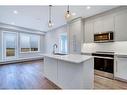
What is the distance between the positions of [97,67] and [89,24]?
2101mm

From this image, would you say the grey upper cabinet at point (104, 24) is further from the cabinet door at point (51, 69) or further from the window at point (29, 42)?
the window at point (29, 42)

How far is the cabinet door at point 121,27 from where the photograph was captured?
3.96 metres

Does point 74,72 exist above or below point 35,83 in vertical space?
above

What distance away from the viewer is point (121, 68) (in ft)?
12.9

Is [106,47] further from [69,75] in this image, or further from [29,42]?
[29,42]

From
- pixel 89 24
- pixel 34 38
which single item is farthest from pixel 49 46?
pixel 89 24

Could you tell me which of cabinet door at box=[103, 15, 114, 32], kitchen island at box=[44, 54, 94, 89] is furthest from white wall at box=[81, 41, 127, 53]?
kitchen island at box=[44, 54, 94, 89]

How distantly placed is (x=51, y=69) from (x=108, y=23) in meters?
2.91

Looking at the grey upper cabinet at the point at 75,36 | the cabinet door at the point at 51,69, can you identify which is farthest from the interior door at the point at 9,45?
the cabinet door at the point at 51,69

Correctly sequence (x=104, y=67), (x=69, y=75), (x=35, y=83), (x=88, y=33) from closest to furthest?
(x=69, y=75) < (x=35, y=83) < (x=104, y=67) < (x=88, y=33)

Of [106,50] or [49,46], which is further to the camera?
[49,46]

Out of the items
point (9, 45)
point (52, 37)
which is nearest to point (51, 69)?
point (9, 45)
